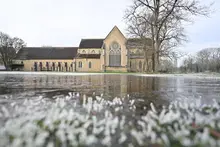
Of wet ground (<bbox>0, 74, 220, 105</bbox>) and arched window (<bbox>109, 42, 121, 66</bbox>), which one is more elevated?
arched window (<bbox>109, 42, 121, 66</bbox>)

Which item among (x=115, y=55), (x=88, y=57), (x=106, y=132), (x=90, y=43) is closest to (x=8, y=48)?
(x=88, y=57)

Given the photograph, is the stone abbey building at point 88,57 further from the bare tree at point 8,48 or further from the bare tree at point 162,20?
the bare tree at point 162,20

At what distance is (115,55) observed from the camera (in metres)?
51.0

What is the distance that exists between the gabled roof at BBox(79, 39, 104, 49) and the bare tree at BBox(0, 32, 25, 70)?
19442mm

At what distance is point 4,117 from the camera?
3.22 meters

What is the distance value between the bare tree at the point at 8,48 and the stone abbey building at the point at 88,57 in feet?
8.10

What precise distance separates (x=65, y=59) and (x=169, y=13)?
4121 centimetres

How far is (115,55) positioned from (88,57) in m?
8.44

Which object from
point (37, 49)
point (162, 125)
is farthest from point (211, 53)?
point (162, 125)

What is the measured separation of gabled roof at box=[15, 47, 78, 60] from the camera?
2304 inches

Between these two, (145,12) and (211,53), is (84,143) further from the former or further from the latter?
(211,53)

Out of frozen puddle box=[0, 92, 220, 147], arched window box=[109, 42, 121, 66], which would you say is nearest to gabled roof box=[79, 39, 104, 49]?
arched window box=[109, 42, 121, 66]

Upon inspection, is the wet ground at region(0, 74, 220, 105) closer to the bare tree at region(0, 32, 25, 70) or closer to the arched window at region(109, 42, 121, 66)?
the arched window at region(109, 42, 121, 66)

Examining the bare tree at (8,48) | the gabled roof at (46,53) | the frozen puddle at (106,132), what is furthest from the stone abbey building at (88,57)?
the frozen puddle at (106,132)
